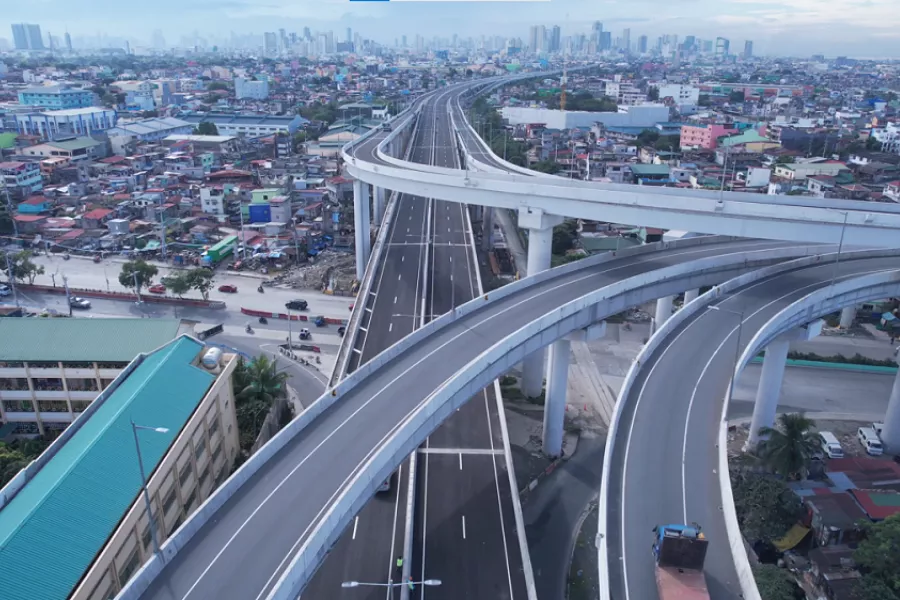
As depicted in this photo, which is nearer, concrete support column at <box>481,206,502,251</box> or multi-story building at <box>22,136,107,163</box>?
concrete support column at <box>481,206,502,251</box>

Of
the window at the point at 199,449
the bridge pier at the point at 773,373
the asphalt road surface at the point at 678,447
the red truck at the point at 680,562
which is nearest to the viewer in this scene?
the red truck at the point at 680,562

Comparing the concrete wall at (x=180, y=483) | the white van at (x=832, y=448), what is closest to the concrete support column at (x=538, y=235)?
the white van at (x=832, y=448)

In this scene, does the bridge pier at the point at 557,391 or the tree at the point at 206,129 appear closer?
the bridge pier at the point at 557,391

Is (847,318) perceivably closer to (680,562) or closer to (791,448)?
(791,448)

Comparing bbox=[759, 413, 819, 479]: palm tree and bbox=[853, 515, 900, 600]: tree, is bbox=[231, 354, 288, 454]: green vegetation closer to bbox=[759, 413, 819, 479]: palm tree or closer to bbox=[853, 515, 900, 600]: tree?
bbox=[759, 413, 819, 479]: palm tree

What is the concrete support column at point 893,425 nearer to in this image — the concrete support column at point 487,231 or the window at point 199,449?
the window at point 199,449

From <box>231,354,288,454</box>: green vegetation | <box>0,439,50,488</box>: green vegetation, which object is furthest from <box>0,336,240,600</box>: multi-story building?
<box>0,439,50,488</box>: green vegetation
